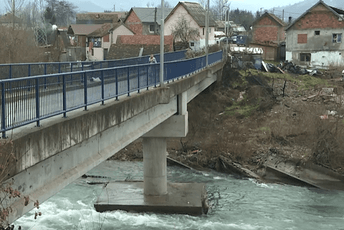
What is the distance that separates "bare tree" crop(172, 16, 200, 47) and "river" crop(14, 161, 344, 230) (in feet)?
132

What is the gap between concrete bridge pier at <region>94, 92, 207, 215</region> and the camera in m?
23.2

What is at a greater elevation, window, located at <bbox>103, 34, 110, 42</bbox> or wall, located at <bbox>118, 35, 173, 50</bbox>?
window, located at <bbox>103, 34, 110, 42</bbox>

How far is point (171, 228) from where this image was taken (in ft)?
68.7

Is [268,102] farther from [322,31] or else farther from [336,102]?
[322,31]

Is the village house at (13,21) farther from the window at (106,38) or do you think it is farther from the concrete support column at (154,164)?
the concrete support column at (154,164)

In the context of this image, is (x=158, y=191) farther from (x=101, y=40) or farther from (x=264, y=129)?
(x=101, y=40)

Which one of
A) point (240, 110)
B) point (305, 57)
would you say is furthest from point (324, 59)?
point (240, 110)

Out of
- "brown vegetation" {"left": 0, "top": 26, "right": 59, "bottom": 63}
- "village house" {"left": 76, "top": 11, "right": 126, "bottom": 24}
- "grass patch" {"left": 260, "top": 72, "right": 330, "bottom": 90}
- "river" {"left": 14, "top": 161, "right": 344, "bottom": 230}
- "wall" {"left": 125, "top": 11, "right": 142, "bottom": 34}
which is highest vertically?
"village house" {"left": 76, "top": 11, "right": 126, "bottom": 24}

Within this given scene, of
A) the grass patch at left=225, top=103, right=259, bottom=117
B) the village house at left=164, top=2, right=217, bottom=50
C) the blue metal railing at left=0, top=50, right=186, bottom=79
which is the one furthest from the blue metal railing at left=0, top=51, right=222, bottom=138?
the village house at left=164, top=2, right=217, bottom=50

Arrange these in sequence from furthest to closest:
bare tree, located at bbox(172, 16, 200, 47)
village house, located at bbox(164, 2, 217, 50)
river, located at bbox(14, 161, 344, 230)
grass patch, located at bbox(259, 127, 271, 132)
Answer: village house, located at bbox(164, 2, 217, 50), bare tree, located at bbox(172, 16, 200, 47), grass patch, located at bbox(259, 127, 271, 132), river, located at bbox(14, 161, 344, 230)

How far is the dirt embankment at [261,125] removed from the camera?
103 feet

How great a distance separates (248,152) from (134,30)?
163 feet

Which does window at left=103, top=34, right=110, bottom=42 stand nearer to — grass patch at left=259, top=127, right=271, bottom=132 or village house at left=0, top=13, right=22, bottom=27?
village house at left=0, top=13, right=22, bottom=27

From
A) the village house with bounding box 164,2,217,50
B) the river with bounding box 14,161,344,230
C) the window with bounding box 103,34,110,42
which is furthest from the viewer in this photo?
the window with bounding box 103,34,110,42
